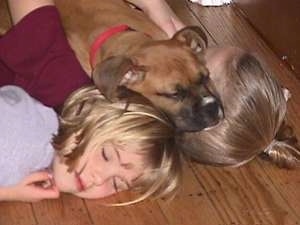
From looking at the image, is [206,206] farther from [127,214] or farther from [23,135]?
[23,135]

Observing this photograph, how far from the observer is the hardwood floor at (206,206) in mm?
1526

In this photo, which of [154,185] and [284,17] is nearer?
[154,185]

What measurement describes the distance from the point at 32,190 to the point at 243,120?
48cm

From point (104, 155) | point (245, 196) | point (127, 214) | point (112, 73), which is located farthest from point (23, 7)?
point (245, 196)

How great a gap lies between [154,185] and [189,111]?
18cm

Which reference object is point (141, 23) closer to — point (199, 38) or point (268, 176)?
point (199, 38)

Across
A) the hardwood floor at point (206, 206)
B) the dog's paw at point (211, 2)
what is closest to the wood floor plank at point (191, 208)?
the hardwood floor at point (206, 206)

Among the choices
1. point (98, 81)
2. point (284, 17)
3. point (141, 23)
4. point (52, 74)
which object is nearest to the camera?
point (98, 81)

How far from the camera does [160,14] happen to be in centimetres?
189

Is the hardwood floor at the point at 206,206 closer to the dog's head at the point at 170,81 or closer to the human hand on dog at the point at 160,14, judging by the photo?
the dog's head at the point at 170,81

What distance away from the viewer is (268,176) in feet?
5.49

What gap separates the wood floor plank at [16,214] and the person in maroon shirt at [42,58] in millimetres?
243

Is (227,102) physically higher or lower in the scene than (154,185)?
higher

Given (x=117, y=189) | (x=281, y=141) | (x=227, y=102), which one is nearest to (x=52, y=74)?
(x=117, y=189)
